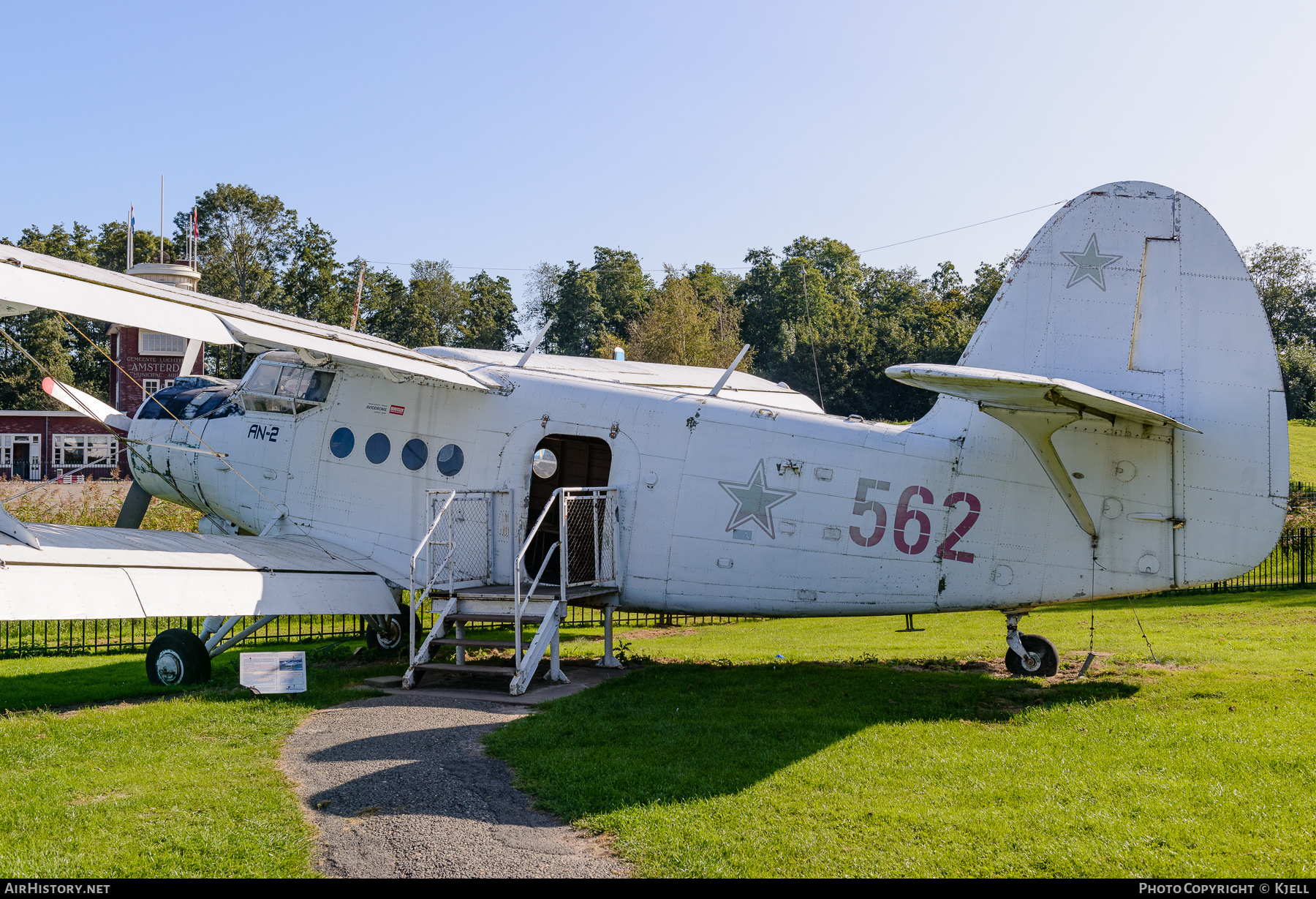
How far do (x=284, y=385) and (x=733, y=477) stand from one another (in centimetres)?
697

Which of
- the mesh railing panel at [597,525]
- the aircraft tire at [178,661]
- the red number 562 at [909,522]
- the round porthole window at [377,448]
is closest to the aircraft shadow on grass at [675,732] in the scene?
the mesh railing panel at [597,525]

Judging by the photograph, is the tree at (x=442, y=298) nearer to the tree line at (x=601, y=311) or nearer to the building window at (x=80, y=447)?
the tree line at (x=601, y=311)

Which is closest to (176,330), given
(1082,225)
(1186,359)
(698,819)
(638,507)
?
(638,507)

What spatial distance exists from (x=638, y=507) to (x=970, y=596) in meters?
4.01

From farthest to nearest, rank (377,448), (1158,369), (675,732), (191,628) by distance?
1. (191,628)
2. (377,448)
3. (1158,369)
4. (675,732)

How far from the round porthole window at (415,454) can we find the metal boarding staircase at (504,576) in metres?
0.69

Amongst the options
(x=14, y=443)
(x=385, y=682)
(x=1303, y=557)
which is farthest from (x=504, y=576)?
(x=14, y=443)

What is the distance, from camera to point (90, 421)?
52.5 meters

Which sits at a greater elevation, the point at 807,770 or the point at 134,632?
the point at 807,770

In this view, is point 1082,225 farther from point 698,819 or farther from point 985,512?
point 698,819

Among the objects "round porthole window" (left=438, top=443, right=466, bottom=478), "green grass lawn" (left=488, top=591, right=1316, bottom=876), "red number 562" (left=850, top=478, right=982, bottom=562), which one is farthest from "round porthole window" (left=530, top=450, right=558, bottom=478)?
"red number 562" (left=850, top=478, right=982, bottom=562)

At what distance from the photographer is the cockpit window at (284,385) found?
1331cm

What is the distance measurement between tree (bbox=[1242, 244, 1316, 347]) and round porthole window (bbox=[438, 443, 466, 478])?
81.7 meters

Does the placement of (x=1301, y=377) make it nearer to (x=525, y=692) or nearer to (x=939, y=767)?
(x=525, y=692)
